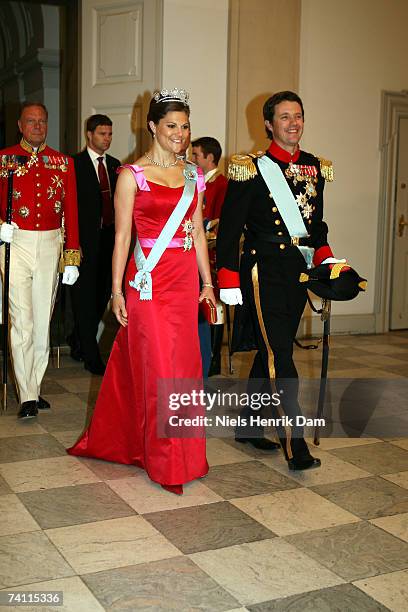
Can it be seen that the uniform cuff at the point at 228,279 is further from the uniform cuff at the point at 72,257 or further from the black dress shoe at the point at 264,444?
the uniform cuff at the point at 72,257

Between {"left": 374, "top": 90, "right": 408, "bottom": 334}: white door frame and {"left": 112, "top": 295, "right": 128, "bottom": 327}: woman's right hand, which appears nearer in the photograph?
{"left": 112, "top": 295, "right": 128, "bottom": 327}: woman's right hand

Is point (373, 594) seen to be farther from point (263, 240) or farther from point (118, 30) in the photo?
point (118, 30)

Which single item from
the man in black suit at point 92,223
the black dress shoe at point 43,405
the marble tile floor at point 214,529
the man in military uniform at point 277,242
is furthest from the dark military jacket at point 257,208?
the man in black suit at point 92,223

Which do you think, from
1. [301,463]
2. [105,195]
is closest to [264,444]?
[301,463]

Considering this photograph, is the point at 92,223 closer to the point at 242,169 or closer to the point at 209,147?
the point at 209,147

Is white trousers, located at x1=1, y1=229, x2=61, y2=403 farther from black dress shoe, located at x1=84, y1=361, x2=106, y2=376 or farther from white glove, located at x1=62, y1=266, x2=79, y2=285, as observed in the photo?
black dress shoe, located at x1=84, y1=361, x2=106, y2=376

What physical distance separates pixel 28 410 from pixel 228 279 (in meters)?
1.42

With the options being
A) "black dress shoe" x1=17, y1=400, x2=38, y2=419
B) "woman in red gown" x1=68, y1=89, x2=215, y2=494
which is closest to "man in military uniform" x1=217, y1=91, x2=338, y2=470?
"woman in red gown" x1=68, y1=89, x2=215, y2=494

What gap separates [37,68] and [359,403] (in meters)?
6.38

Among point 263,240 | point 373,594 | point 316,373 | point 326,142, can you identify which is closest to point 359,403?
point 316,373

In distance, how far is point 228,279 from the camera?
360 centimetres

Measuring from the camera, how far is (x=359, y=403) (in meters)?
4.96

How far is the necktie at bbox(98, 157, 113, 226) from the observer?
18.3ft

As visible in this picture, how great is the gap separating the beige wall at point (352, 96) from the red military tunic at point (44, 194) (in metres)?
3.18
